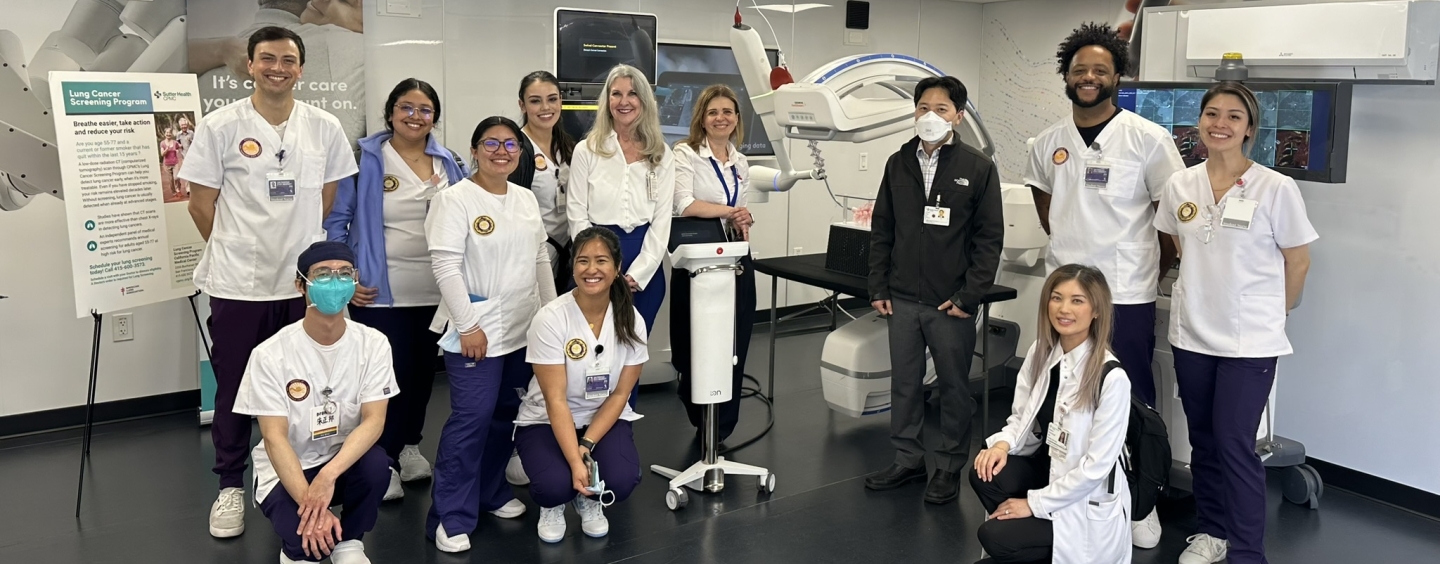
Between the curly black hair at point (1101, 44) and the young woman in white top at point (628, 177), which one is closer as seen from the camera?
the curly black hair at point (1101, 44)

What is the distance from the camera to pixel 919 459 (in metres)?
3.98

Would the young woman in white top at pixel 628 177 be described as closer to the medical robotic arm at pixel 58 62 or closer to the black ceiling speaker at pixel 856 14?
the medical robotic arm at pixel 58 62

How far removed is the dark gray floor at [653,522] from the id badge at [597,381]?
0.49m

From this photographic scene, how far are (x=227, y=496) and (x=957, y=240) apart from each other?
8.48 feet

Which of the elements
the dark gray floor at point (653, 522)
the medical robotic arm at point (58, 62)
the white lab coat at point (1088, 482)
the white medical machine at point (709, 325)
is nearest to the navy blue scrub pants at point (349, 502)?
the dark gray floor at point (653, 522)

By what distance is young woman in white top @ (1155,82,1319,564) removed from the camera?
3062 mm

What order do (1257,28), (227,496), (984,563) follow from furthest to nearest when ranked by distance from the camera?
(1257,28) → (227,496) → (984,563)

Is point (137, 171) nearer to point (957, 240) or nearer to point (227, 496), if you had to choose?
point (227, 496)

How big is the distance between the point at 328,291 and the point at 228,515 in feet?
3.59

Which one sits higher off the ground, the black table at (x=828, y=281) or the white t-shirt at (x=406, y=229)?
the white t-shirt at (x=406, y=229)

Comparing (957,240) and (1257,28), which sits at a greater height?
(1257,28)

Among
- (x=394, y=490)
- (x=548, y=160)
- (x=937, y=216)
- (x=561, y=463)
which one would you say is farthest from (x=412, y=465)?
(x=937, y=216)

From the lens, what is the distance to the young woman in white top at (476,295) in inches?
128

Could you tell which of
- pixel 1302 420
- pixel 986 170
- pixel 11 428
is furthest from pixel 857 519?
pixel 11 428
